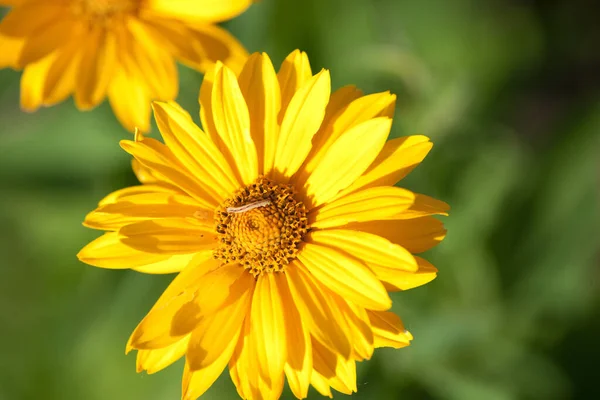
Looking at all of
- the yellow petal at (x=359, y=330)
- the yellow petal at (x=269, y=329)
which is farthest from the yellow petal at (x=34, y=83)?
Result: the yellow petal at (x=359, y=330)

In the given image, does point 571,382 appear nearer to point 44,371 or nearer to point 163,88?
point 163,88

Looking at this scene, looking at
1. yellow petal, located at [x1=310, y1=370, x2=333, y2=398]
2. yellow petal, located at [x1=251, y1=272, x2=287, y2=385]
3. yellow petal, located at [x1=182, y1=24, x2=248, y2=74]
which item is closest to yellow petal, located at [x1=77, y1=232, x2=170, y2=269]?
yellow petal, located at [x1=251, y1=272, x2=287, y2=385]

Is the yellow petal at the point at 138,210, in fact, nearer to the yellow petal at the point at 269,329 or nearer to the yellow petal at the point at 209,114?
the yellow petal at the point at 209,114

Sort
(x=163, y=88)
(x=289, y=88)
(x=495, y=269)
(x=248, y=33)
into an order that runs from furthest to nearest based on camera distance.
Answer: (x=495, y=269) < (x=248, y=33) < (x=163, y=88) < (x=289, y=88)

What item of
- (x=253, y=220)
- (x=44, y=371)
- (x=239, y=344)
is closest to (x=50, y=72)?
(x=253, y=220)

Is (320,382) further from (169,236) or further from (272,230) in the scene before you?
(169,236)

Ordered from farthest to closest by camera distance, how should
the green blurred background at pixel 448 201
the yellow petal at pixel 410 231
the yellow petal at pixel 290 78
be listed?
the green blurred background at pixel 448 201 → the yellow petal at pixel 290 78 → the yellow petal at pixel 410 231

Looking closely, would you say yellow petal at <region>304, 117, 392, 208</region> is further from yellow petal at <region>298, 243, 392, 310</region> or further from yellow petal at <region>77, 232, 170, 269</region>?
yellow petal at <region>77, 232, 170, 269</region>
